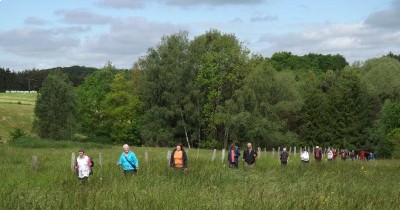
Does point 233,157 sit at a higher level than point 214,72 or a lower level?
lower

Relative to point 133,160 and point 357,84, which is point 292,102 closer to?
point 357,84

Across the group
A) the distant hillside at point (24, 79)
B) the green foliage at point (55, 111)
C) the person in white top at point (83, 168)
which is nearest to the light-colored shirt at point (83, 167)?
the person in white top at point (83, 168)

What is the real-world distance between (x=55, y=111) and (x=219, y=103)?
21.3 metres

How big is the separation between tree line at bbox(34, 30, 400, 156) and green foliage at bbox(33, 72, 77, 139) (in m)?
0.12

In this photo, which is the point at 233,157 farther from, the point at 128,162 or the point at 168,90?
the point at 168,90

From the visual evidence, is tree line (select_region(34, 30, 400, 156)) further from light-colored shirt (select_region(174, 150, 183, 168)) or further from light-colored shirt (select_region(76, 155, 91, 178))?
light-colored shirt (select_region(76, 155, 91, 178))

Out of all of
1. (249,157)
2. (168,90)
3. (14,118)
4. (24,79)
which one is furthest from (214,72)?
(24,79)

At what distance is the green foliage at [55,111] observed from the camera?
238 ft

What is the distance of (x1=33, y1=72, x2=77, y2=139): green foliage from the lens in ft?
238

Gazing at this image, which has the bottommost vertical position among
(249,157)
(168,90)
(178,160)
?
(249,157)

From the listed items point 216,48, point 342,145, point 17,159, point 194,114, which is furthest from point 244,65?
point 17,159

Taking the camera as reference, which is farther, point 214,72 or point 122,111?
point 122,111

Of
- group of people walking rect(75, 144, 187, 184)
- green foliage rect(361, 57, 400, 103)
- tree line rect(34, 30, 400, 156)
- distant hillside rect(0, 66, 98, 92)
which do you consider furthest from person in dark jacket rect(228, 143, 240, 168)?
distant hillside rect(0, 66, 98, 92)

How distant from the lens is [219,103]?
66438 millimetres
